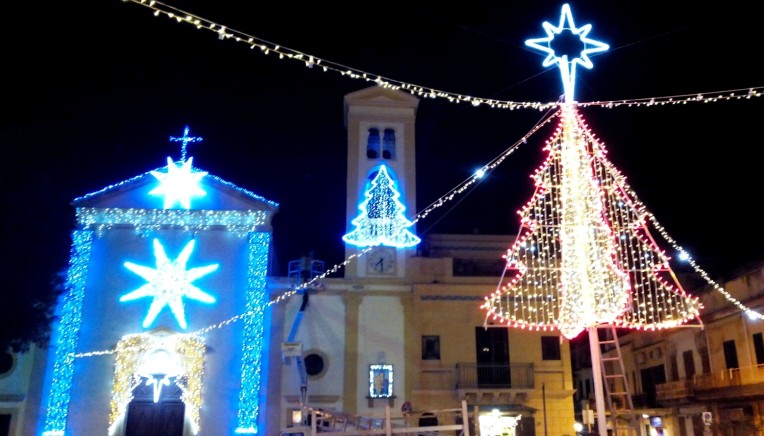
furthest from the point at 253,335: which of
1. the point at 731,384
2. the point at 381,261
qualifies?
the point at 731,384

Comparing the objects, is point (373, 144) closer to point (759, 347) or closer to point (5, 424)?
point (759, 347)

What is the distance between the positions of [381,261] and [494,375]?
17.5 feet

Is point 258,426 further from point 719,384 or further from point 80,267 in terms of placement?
point 719,384

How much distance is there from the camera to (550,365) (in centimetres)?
2195

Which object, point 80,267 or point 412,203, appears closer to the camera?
point 80,267

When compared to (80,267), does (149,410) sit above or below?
below

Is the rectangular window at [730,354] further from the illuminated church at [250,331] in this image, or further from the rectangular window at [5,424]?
the rectangular window at [5,424]

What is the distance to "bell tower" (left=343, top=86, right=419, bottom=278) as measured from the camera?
22875 mm

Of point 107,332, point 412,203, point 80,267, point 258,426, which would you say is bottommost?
point 258,426

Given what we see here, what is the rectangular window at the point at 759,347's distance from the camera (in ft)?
69.3

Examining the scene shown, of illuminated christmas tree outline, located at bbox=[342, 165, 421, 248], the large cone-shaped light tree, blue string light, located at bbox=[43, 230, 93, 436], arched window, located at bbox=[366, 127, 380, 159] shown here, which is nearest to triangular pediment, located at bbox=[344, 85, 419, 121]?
arched window, located at bbox=[366, 127, 380, 159]

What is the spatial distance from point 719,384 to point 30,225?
2260 cm

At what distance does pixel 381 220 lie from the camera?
2322 centimetres

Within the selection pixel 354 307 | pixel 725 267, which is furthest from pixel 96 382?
pixel 725 267
